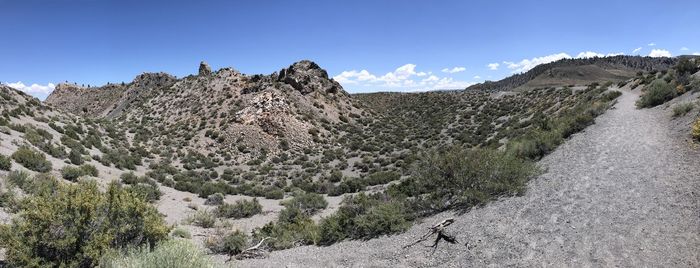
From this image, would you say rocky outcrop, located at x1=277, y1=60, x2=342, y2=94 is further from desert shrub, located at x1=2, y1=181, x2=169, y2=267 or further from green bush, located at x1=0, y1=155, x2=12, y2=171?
desert shrub, located at x1=2, y1=181, x2=169, y2=267

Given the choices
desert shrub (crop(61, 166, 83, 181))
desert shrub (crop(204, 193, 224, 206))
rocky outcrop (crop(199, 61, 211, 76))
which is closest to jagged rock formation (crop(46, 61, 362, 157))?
rocky outcrop (crop(199, 61, 211, 76))

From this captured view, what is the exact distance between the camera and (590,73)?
15450 centimetres

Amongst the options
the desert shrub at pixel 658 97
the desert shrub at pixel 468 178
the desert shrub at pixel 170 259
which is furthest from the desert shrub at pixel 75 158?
the desert shrub at pixel 658 97

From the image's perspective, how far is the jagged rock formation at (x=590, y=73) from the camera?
492ft

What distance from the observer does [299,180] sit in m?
29.3

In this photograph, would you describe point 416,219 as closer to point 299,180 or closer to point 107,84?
point 299,180

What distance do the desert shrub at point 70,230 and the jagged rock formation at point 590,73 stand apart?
148 metres

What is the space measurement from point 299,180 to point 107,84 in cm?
8754

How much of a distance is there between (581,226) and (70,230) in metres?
10.9

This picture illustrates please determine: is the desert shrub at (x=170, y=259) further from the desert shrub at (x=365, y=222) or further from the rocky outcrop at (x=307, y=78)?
the rocky outcrop at (x=307, y=78)

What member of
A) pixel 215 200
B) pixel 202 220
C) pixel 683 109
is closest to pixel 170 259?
pixel 202 220

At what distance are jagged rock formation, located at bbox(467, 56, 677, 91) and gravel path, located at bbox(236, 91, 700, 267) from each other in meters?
140

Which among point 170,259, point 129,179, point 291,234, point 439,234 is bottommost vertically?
point 291,234

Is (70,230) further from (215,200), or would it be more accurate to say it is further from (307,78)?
(307,78)
